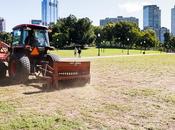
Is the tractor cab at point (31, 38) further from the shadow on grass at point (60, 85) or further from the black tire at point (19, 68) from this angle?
the shadow on grass at point (60, 85)

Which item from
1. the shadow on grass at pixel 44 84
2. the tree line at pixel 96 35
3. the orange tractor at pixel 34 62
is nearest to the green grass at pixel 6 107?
the shadow on grass at pixel 44 84

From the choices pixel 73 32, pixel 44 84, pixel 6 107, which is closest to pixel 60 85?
pixel 44 84

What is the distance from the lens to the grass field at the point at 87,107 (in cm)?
809

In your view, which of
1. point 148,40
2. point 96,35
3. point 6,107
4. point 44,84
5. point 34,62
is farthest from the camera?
point 148,40

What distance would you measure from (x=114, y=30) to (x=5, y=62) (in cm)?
11877

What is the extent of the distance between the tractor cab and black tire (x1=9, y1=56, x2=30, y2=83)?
821mm

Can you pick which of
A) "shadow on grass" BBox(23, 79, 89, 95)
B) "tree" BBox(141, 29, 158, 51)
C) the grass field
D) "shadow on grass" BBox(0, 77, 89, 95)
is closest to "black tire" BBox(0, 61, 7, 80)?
"shadow on grass" BBox(0, 77, 89, 95)

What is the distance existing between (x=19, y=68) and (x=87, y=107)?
17.5 feet

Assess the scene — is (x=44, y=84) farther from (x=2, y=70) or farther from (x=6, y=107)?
(x=6, y=107)

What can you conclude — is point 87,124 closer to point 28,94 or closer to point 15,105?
point 15,105

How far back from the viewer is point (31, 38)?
15.9 metres

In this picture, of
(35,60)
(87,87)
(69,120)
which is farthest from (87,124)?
(35,60)

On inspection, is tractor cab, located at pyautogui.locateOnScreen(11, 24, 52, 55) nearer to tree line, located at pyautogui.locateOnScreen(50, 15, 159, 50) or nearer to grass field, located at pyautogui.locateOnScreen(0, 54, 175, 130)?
grass field, located at pyautogui.locateOnScreen(0, 54, 175, 130)

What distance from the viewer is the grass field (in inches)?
319
